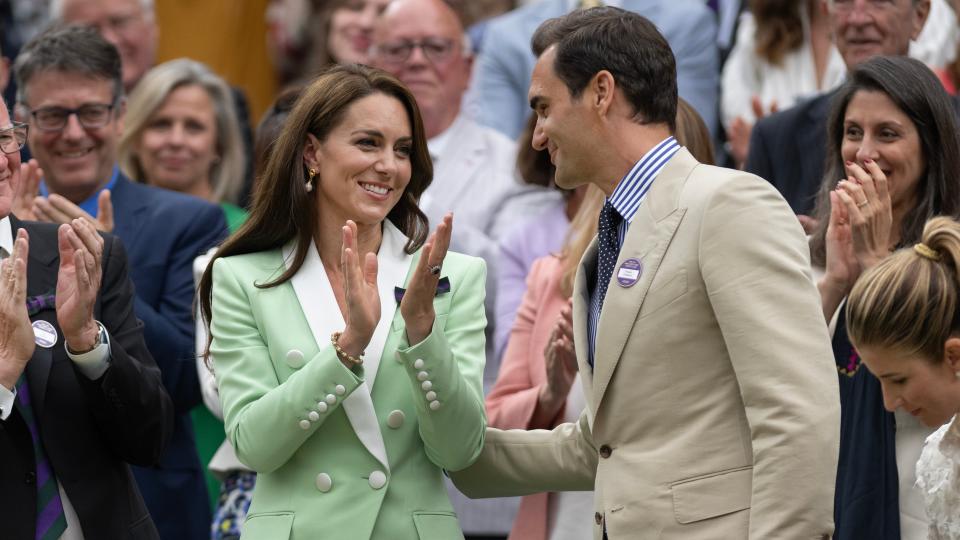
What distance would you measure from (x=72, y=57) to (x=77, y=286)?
2107mm

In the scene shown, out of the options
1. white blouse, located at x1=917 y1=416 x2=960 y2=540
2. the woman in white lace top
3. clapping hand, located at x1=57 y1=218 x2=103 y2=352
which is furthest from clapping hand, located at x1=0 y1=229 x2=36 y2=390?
white blouse, located at x1=917 y1=416 x2=960 y2=540

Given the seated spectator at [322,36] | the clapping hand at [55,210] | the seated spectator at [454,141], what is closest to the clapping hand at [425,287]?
the clapping hand at [55,210]

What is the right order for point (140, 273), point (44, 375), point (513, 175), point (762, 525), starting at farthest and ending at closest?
1. point (513, 175)
2. point (140, 273)
3. point (44, 375)
4. point (762, 525)

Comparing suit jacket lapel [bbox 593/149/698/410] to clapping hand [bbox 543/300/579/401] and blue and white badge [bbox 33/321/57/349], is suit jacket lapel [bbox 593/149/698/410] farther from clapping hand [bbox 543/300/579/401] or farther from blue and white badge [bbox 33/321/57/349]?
blue and white badge [bbox 33/321/57/349]

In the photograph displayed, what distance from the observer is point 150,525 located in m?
4.75

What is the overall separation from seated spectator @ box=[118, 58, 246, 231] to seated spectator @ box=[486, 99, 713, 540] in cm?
200

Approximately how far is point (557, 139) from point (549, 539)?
67.7 inches

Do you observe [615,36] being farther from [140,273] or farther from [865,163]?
[140,273]

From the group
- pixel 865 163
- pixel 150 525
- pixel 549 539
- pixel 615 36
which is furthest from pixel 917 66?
pixel 150 525

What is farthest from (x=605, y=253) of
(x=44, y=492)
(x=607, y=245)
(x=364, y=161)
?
(x=44, y=492)

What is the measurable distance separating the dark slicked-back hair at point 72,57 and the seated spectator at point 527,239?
1696 millimetres

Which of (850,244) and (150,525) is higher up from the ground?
(850,244)

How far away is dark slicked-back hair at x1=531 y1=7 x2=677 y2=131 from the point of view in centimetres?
408

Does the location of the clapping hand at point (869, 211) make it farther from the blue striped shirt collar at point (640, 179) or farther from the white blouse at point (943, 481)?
the blue striped shirt collar at point (640, 179)
